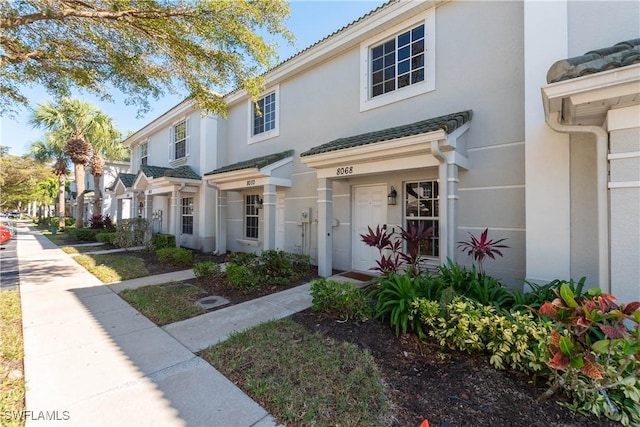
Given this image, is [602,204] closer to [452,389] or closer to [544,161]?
[544,161]

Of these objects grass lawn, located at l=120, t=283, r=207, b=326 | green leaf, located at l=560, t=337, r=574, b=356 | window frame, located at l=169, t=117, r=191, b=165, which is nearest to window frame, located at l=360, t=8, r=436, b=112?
green leaf, located at l=560, t=337, r=574, b=356

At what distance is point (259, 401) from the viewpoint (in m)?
2.91

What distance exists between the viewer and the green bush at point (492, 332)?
122 inches

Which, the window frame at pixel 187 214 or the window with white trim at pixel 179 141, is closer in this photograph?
the window with white trim at pixel 179 141

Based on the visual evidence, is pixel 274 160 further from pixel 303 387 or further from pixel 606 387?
pixel 606 387

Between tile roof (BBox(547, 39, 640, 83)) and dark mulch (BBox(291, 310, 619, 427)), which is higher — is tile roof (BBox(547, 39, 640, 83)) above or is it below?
above

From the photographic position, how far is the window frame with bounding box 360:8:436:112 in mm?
6477

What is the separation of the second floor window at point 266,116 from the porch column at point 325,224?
439 centimetres

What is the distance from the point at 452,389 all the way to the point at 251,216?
32.1 ft

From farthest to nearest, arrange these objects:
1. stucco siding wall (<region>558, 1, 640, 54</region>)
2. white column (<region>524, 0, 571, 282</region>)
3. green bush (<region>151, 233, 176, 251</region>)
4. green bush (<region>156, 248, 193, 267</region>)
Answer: green bush (<region>151, 233, 176, 251</region>) < green bush (<region>156, 248, 193, 267</region>) < white column (<region>524, 0, 571, 282</region>) < stucco siding wall (<region>558, 1, 640, 54</region>)

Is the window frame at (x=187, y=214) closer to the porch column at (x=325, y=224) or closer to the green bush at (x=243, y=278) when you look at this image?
the green bush at (x=243, y=278)

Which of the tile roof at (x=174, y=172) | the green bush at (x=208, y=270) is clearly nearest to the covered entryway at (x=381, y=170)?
the green bush at (x=208, y=270)

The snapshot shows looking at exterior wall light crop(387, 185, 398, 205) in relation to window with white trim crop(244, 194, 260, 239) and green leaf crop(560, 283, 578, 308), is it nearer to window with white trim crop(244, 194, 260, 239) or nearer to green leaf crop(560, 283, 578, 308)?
green leaf crop(560, 283, 578, 308)

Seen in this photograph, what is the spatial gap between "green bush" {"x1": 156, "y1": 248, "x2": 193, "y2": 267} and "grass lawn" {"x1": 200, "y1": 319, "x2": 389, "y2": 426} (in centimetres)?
650
